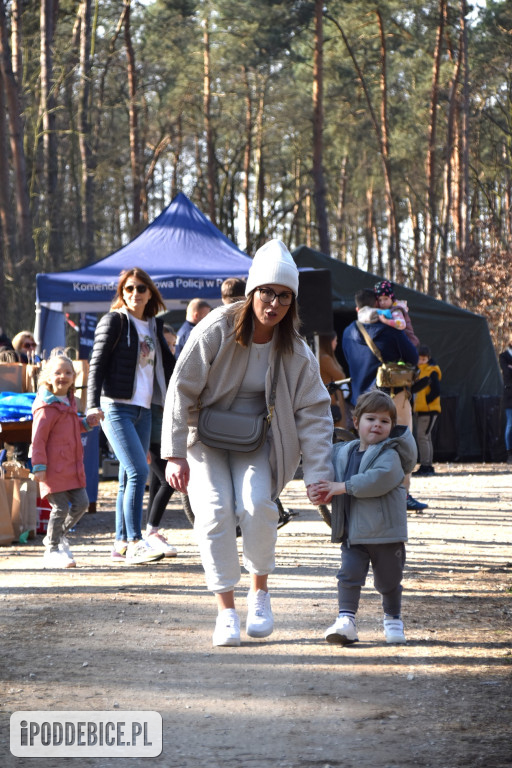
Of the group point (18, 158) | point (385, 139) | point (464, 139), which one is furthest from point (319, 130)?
point (18, 158)

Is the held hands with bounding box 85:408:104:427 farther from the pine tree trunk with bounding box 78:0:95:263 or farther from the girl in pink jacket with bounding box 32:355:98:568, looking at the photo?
→ the pine tree trunk with bounding box 78:0:95:263

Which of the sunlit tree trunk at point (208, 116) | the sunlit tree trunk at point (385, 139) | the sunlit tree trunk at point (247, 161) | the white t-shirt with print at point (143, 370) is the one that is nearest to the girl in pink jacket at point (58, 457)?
the white t-shirt with print at point (143, 370)

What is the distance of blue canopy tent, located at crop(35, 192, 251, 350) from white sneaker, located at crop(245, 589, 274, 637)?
8506 millimetres

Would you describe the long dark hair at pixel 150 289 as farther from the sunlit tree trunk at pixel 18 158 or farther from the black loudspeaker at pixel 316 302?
the sunlit tree trunk at pixel 18 158

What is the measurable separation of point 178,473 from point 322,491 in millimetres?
637

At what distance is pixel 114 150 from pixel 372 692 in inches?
1270

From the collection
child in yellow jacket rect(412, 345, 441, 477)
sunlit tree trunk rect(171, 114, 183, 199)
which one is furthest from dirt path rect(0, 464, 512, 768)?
sunlit tree trunk rect(171, 114, 183, 199)

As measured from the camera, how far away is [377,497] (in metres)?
5.48

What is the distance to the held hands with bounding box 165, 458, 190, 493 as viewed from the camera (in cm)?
527

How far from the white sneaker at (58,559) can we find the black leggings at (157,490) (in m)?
0.61

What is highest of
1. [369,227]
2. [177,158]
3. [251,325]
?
[177,158]

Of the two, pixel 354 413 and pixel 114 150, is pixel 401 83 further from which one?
pixel 354 413

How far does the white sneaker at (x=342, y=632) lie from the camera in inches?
213

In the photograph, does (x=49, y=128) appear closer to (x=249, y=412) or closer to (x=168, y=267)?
(x=168, y=267)
